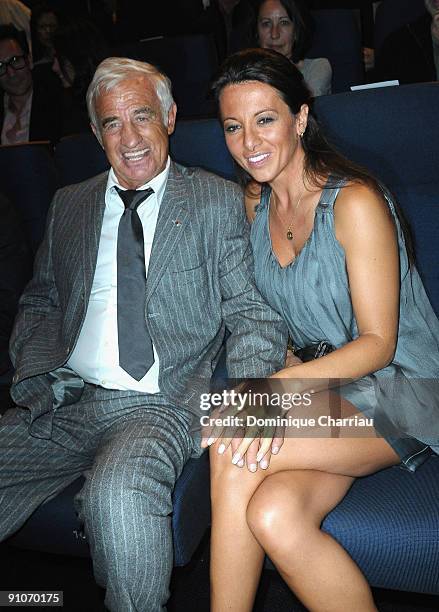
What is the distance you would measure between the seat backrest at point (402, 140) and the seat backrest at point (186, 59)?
1658 mm

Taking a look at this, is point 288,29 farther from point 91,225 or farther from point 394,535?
point 394,535

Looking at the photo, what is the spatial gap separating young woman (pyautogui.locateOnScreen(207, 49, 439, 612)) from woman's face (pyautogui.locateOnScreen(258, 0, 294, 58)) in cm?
160

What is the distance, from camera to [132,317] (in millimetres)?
1697

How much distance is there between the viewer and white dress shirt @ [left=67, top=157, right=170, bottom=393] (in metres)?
1.70

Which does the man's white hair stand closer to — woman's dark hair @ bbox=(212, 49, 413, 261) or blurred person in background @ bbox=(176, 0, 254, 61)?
woman's dark hair @ bbox=(212, 49, 413, 261)

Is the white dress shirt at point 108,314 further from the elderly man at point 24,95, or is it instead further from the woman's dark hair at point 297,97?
the elderly man at point 24,95

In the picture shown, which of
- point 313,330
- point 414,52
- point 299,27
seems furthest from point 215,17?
point 313,330

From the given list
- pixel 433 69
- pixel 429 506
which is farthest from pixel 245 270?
pixel 433 69

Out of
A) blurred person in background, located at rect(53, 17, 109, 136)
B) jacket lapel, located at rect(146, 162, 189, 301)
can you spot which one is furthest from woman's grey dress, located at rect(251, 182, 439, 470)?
blurred person in background, located at rect(53, 17, 109, 136)

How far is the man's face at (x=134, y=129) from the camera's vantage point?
69.2 inches

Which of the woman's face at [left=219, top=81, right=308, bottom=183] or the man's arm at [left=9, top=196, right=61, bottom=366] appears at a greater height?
the woman's face at [left=219, top=81, right=308, bottom=183]

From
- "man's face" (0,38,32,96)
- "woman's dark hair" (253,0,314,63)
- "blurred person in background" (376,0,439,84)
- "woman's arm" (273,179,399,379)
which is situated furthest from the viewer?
"man's face" (0,38,32,96)

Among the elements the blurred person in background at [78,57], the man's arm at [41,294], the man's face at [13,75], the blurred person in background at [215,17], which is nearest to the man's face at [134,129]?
the man's arm at [41,294]

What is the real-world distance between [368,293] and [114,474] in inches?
24.6
